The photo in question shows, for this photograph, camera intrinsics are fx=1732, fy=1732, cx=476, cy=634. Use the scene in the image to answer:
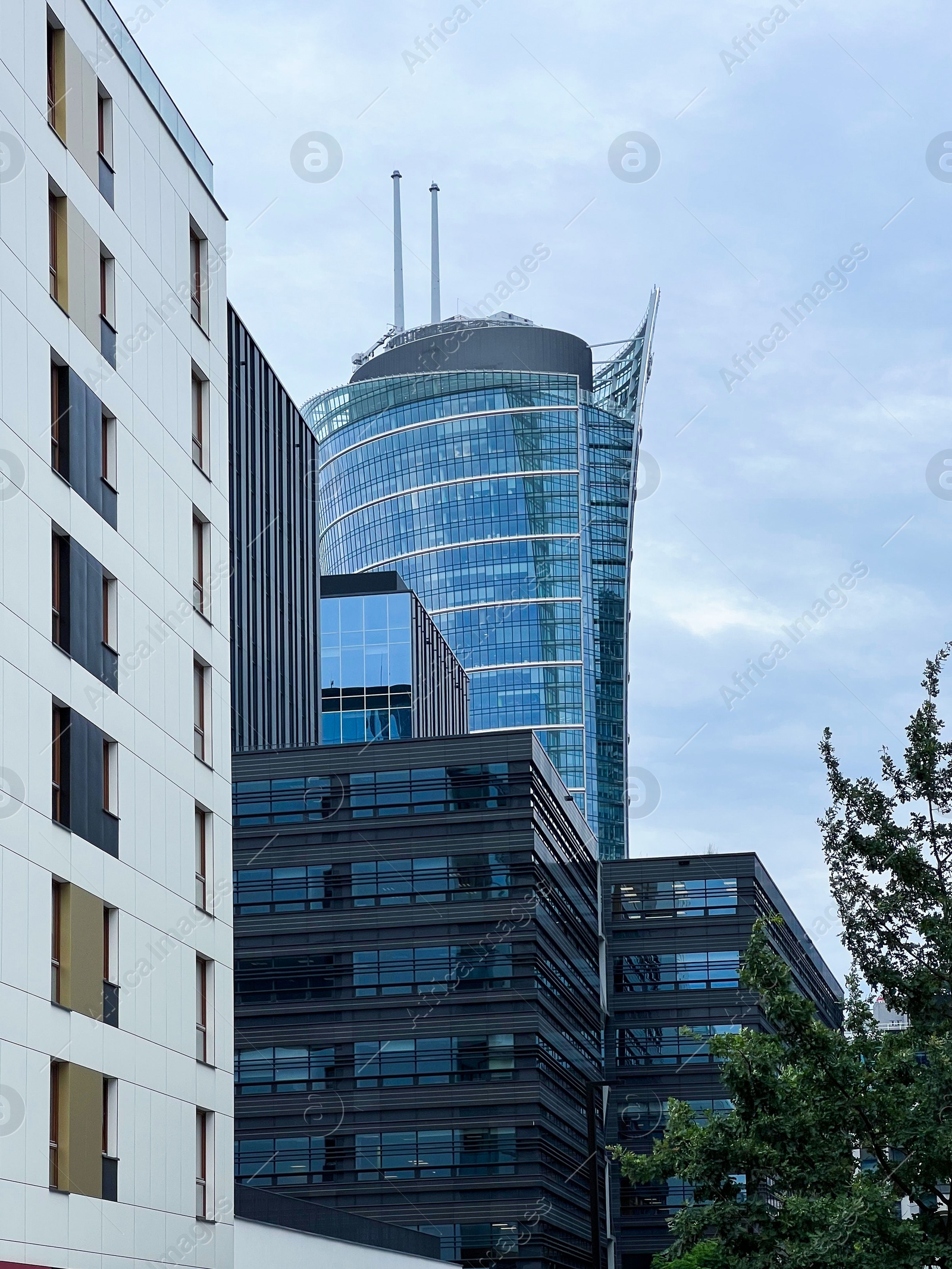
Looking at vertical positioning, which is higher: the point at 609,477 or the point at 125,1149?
the point at 609,477

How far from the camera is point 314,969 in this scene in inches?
2955

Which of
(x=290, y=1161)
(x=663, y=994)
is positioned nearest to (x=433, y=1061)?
(x=290, y=1161)

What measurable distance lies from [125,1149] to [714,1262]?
428 inches

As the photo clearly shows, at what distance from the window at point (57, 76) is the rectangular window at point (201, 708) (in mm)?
12206

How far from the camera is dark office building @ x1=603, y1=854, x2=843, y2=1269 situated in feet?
289

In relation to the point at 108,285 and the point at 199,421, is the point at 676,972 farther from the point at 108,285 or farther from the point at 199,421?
the point at 108,285

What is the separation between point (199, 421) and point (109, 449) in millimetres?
6616

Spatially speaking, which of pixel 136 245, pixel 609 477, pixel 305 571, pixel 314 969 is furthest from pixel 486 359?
pixel 136 245

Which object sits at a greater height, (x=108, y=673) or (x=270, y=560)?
(x=270, y=560)

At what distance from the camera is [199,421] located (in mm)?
40688

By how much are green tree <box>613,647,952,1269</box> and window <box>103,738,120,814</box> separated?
11.7 metres

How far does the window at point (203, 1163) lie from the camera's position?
35.2 m

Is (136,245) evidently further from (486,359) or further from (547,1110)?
(486,359)

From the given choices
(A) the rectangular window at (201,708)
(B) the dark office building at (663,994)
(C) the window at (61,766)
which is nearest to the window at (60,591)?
(C) the window at (61,766)
